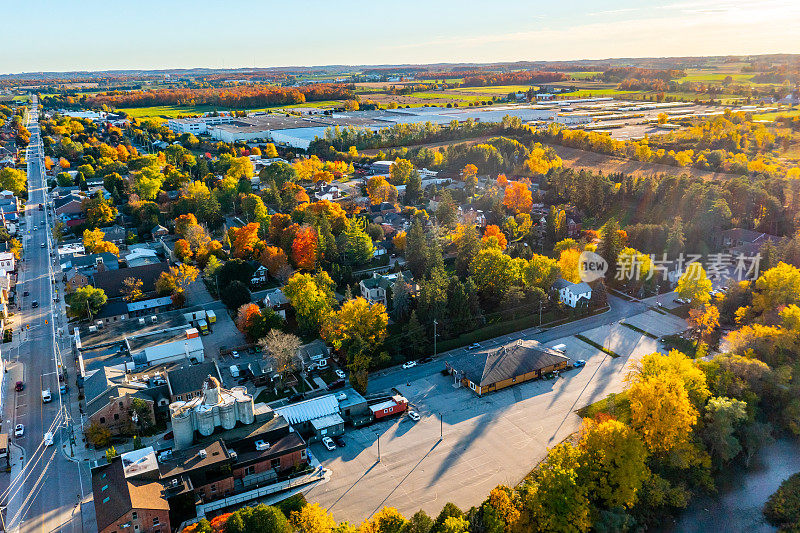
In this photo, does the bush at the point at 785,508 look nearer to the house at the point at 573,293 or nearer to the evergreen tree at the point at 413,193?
the house at the point at 573,293

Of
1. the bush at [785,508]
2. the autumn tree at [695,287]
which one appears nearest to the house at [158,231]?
the autumn tree at [695,287]

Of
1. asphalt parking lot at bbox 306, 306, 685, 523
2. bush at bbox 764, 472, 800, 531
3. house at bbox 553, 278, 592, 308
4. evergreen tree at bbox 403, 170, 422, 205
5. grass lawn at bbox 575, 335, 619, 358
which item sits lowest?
bush at bbox 764, 472, 800, 531

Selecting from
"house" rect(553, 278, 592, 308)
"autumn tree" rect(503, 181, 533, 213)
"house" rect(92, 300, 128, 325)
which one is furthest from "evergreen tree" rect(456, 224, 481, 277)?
"house" rect(92, 300, 128, 325)

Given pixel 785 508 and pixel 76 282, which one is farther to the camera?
pixel 76 282

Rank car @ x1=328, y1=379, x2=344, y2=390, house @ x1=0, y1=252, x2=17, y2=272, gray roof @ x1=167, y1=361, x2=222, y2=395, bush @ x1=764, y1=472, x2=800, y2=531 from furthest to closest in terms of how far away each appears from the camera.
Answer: house @ x1=0, y1=252, x2=17, y2=272
car @ x1=328, y1=379, x2=344, y2=390
gray roof @ x1=167, y1=361, x2=222, y2=395
bush @ x1=764, y1=472, x2=800, y2=531

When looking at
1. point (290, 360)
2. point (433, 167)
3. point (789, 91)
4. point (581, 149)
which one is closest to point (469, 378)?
point (290, 360)

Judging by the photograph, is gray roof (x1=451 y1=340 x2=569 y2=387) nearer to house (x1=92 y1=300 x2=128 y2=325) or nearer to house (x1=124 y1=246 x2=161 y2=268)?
house (x1=92 y1=300 x2=128 y2=325)

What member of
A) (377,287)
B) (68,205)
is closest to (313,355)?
(377,287)

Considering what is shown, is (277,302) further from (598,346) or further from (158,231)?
(158,231)
